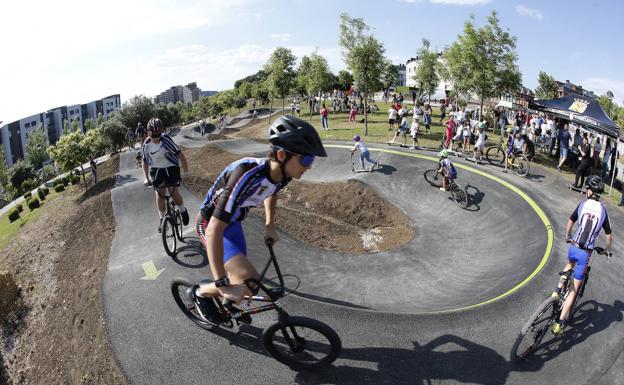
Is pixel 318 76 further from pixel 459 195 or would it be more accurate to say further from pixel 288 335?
pixel 288 335

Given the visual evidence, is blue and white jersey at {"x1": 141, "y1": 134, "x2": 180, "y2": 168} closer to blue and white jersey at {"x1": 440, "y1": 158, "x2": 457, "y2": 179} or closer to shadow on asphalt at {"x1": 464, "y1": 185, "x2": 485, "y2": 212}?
blue and white jersey at {"x1": 440, "y1": 158, "x2": 457, "y2": 179}

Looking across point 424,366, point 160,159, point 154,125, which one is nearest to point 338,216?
point 160,159

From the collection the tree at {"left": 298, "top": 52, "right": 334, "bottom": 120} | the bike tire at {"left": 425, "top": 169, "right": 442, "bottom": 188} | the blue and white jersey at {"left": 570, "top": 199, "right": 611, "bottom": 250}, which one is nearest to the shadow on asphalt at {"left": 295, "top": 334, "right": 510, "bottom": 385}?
the blue and white jersey at {"left": 570, "top": 199, "right": 611, "bottom": 250}

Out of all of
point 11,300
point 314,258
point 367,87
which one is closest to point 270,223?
point 314,258

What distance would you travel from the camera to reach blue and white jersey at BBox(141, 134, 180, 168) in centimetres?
877

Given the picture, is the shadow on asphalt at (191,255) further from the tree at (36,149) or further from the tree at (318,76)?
the tree at (36,149)

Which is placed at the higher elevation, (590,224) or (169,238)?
(590,224)

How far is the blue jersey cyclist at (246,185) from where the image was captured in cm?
423

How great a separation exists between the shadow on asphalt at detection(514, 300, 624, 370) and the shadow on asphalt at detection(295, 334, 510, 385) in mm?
536

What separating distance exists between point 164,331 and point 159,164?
406cm

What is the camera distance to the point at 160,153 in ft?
28.8

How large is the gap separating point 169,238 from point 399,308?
5837 millimetres

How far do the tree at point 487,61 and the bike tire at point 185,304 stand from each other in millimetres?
26662

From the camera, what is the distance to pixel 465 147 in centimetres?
2462
